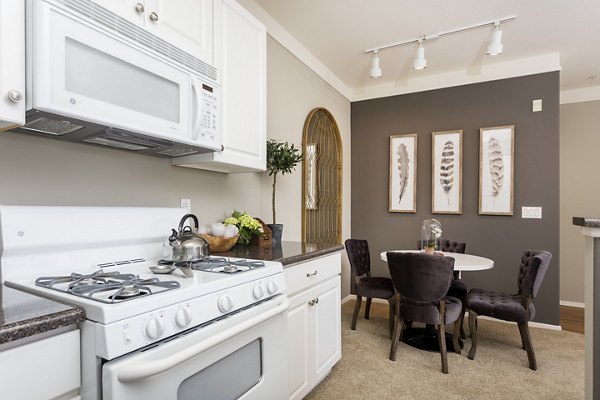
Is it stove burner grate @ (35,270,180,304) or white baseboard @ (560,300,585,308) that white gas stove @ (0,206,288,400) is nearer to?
stove burner grate @ (35,270,180,304)

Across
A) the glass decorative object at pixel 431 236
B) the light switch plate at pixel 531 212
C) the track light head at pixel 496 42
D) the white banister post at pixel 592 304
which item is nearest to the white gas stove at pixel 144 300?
the white banister post at pixel 592 304

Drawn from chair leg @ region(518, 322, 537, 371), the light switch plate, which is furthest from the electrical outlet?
the light switch plate

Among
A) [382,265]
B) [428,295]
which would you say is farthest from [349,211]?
[428,295]

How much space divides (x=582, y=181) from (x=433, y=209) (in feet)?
6.79

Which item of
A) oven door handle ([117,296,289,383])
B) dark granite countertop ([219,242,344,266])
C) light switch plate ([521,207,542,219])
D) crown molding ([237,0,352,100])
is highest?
crown molding ([237,0,352,100])

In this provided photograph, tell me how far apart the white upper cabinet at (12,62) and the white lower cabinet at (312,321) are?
1268 millimetres

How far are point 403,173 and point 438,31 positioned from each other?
1657 millimetres

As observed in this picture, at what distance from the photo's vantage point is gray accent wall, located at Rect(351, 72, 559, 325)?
3.48 m

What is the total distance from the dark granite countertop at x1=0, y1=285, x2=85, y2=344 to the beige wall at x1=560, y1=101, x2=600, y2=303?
5316 millimetres

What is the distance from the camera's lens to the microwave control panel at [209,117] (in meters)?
1.62

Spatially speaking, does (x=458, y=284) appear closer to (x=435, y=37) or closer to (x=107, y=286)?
(x=435, y=37)

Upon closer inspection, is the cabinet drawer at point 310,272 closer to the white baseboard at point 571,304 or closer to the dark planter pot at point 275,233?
the dark planter pot at point 275,233

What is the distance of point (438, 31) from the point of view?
300 centimetres

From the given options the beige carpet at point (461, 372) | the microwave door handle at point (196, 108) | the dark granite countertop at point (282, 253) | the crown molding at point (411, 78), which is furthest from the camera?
the crown molding at point (411, 78)
